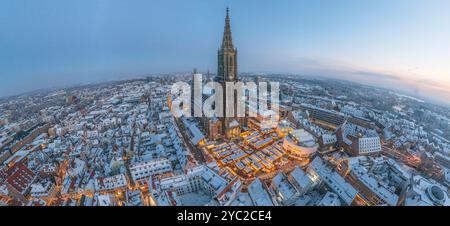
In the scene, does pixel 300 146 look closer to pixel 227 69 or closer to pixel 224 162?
pixel 224 162

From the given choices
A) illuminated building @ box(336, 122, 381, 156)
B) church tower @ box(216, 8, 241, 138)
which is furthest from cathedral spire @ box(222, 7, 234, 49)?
Result: illuminated building @ box(336, 122, 381, 156)

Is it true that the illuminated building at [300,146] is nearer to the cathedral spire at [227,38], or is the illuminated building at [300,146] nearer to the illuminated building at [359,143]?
the illuminated building at [359,143]

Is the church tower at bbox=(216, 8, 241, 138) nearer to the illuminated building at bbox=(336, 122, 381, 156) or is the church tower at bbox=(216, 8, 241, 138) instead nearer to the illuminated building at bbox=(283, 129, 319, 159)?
the illuminated building at bbox=(283, 129, 319, 159)

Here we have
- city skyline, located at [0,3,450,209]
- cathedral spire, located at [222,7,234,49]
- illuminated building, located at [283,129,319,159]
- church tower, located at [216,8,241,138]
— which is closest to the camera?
city skyline, located at [0,3,450,209]

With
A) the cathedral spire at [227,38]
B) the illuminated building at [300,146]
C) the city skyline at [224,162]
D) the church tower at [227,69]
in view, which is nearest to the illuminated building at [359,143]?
the city skyline at [224,162]

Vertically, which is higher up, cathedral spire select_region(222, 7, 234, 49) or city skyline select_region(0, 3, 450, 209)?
cathedral spire select_region(222, 7, 234, 49)

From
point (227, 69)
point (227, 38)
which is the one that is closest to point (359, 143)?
point (227, 69)

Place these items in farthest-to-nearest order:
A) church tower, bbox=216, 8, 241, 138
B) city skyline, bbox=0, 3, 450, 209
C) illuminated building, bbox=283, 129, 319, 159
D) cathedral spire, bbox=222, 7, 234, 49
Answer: church tower, bbox=216, 8, 241, 138, cathedral spire, bbox=222, 7, 234, 49, illuminated building, bbox=283, 129, 319, 159, city skyline, bbox=0, 3, 450, 209

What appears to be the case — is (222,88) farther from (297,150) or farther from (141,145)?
(141,145)
